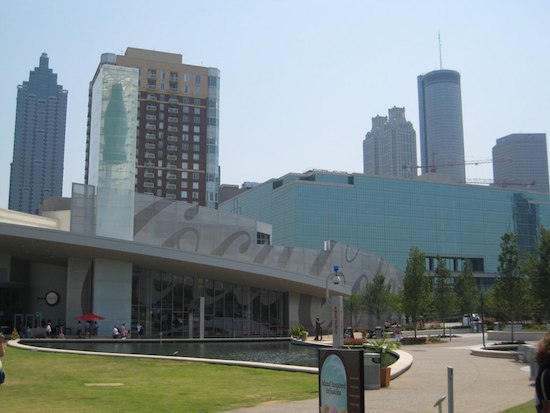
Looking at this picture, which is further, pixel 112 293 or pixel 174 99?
pixel 174 99

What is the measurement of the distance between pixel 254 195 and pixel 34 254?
114 meters

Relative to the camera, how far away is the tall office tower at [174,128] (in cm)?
11494

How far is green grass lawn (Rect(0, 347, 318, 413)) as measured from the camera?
1261 centimetres

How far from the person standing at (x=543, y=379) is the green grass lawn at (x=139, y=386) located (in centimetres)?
797

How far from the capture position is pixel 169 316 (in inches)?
2074

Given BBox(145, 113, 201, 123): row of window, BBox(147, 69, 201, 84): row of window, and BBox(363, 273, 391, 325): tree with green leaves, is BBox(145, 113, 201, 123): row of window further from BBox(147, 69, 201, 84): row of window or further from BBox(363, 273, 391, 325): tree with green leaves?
BBox(363, 273, 391, 325): tree with green leaves

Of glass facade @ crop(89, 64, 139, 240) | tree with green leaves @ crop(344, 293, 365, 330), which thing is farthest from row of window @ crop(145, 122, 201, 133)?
tree with green leaves @ crop(344, 293, 365, 330)

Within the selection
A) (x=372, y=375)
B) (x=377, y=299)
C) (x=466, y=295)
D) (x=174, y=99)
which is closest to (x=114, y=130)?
(x=377, y=299)

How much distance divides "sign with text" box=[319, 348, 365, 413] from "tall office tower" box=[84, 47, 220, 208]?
106560 mm

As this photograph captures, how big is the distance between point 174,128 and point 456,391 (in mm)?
107206

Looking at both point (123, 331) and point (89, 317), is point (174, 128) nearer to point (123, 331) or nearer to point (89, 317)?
point (89, 317)

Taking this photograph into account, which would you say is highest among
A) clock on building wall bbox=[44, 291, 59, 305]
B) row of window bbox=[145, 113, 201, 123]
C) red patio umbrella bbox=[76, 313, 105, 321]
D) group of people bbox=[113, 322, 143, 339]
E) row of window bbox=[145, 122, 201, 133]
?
row of window bbox=[145, 113, 201, 123]

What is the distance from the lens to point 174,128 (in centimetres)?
11806

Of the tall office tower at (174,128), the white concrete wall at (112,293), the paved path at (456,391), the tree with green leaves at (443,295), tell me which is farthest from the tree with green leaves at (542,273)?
the tall office tower at (174,128)
